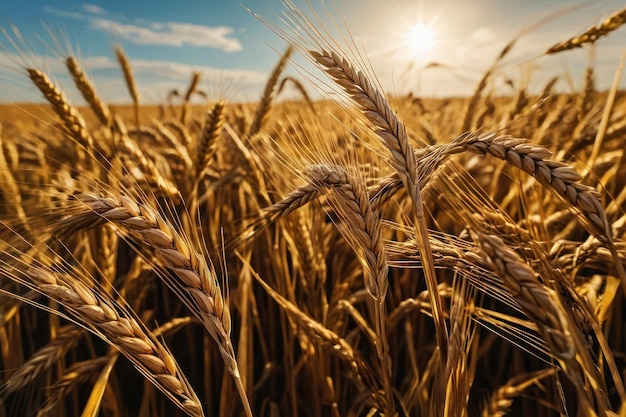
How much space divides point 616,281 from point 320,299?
0.89 meters

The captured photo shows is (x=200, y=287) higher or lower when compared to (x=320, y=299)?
higher

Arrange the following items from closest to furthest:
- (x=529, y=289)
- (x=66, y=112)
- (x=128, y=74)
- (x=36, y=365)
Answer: (x=529, y=289) → (x=36, y=365) → (x=66, y=112) → (x=128, y=74)

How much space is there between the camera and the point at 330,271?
7.11ft

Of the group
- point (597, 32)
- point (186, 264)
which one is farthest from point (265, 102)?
point (186, 264)

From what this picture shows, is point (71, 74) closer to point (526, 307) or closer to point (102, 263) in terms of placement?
point (102, 263)

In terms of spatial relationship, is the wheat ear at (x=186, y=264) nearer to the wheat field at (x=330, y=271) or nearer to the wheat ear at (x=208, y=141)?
the wheat field at (x=330, y=271)

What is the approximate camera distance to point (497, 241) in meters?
0.58

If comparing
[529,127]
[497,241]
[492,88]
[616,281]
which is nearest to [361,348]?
[616,281]

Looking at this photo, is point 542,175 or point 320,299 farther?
point 320,299

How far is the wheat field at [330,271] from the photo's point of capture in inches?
29.7

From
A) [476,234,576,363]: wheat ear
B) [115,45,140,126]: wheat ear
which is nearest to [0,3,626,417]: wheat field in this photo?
[476,234,576,363]: wheat ear

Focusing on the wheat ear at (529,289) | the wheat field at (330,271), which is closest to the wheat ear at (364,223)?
the wheat field at (330,271)

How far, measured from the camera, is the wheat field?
753 millimetres

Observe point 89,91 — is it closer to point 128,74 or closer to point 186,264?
point 128,74
